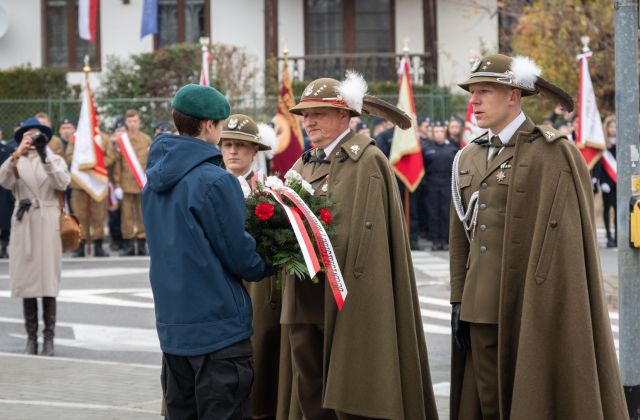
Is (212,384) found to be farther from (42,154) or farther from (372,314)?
(42,154)

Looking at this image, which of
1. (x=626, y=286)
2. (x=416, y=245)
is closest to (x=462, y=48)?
(x=416, y=245)

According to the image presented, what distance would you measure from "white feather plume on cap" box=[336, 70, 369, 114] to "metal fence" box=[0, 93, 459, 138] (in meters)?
17.6

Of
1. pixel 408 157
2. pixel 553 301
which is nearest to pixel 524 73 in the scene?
pixel 553 301

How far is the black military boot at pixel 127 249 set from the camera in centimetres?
2061

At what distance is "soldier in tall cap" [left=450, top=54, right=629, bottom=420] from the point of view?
632 cm

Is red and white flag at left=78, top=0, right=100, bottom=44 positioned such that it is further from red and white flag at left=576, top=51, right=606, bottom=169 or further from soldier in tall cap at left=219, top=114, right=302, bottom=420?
soldier in tall cap at left=219, top=114, right=302, bottom=420

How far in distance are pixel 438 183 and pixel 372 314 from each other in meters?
14.5

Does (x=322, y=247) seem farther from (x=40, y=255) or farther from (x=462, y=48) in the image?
(x=462, y=48)

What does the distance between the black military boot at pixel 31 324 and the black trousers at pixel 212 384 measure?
5821mm

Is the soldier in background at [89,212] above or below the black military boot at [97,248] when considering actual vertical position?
above

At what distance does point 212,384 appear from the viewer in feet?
18.5

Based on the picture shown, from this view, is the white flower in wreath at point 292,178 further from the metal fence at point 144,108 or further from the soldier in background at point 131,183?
the metal fence at point 144,108

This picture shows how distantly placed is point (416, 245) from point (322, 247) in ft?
48.8

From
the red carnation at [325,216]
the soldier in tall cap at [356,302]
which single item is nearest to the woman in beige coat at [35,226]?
the soldier in tall cap at [356,302]
